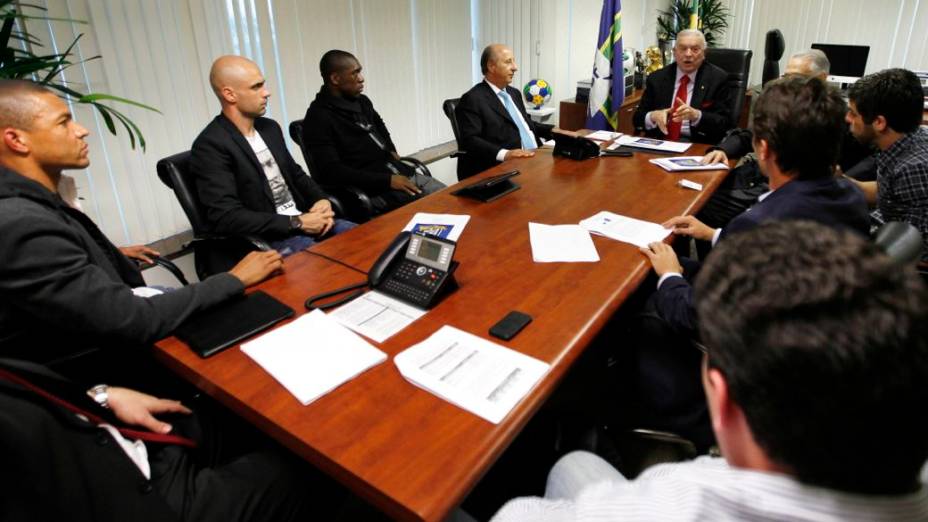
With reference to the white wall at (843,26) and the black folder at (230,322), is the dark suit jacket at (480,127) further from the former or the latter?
the white wall at (843,26)

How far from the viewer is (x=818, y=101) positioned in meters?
1.55

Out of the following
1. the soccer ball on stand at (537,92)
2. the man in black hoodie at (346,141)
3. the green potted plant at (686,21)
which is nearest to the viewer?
the man in black hoodie at (346,141)

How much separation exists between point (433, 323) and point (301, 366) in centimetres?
35

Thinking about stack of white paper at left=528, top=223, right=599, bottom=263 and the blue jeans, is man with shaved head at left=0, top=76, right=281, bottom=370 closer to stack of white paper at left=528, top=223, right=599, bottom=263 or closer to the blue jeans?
the blue jeans

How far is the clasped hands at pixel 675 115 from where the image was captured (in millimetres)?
3367

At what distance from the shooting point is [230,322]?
55.7 inches

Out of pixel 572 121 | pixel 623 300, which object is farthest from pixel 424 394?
pixel 572 121

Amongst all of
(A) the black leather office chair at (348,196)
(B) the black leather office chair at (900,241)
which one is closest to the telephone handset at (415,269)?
(B) the black leather office chair at (900,241)

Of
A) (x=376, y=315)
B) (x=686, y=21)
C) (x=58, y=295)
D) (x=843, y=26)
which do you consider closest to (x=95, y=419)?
(x=58, y=295)

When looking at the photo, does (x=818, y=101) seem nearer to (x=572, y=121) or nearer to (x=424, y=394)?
(x=424, y=394)

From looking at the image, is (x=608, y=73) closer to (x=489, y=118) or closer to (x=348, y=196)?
(x=489, y=118)

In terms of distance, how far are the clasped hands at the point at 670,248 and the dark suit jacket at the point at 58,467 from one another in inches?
57.9

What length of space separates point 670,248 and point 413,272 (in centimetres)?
87

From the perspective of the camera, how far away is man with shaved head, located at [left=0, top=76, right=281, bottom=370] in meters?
1.23
